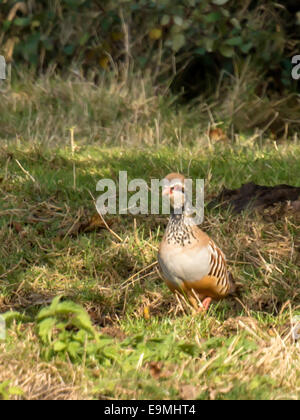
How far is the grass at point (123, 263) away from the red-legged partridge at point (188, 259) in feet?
0.59

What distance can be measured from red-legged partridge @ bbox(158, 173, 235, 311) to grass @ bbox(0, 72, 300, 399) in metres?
0.18

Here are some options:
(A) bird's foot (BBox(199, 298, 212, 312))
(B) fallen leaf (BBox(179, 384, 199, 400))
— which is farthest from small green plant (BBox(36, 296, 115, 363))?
(A) bird's foot (BBox(199, 298, 212, 312))

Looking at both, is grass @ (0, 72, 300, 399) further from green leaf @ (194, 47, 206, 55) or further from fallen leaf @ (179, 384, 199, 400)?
green leaf @ (194, 47, 206, 55)

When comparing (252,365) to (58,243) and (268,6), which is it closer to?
(58,243)

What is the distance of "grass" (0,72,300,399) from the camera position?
3633 mm

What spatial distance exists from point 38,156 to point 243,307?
2.95 meters

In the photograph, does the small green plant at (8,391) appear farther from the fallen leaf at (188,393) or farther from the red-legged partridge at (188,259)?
the red-legged partridge at (188,259)

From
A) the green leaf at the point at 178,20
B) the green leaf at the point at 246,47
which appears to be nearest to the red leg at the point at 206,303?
the green leaf at the point at 178,20

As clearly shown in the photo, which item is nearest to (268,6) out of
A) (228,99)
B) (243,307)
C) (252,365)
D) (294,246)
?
(228,99)

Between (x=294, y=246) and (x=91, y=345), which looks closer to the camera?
(x=91, y=345)

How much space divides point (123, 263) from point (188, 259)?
3.76 ft

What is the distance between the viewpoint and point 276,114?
8531 mm

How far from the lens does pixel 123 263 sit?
5359 mm

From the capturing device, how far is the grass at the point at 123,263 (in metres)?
3.63
